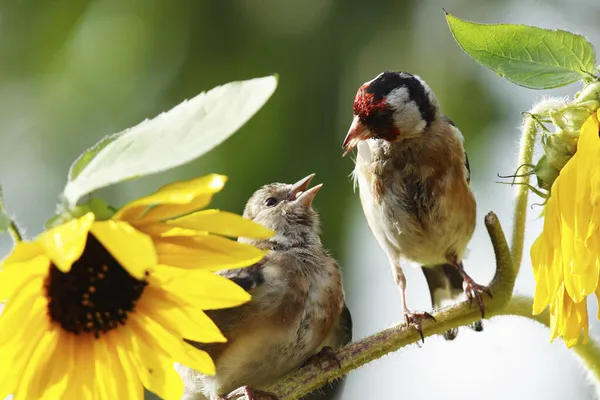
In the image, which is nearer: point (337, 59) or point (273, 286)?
point (273, 286)

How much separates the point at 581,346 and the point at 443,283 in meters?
1.76

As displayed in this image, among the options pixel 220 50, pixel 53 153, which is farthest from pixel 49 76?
pixel 220 50

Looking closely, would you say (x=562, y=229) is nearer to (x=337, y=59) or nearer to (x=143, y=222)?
(x=143, y=222)

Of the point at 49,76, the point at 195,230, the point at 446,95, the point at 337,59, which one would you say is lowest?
the point at 446,95

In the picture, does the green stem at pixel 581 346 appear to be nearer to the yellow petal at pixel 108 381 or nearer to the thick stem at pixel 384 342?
the thick stem at pixel 384 342

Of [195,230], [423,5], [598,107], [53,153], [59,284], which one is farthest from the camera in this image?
[423,5]

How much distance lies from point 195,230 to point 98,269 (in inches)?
8.4

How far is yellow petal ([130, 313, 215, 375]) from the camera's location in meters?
1.17

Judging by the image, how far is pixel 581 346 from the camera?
173cm

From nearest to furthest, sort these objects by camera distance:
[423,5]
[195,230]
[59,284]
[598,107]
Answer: [195,230] → [59,284] → [598,107] → [423,5]

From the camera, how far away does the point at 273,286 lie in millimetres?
2471

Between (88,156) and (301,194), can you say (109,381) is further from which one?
(301,194)

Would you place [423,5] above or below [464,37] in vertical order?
below

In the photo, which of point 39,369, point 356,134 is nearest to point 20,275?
point 39,369
